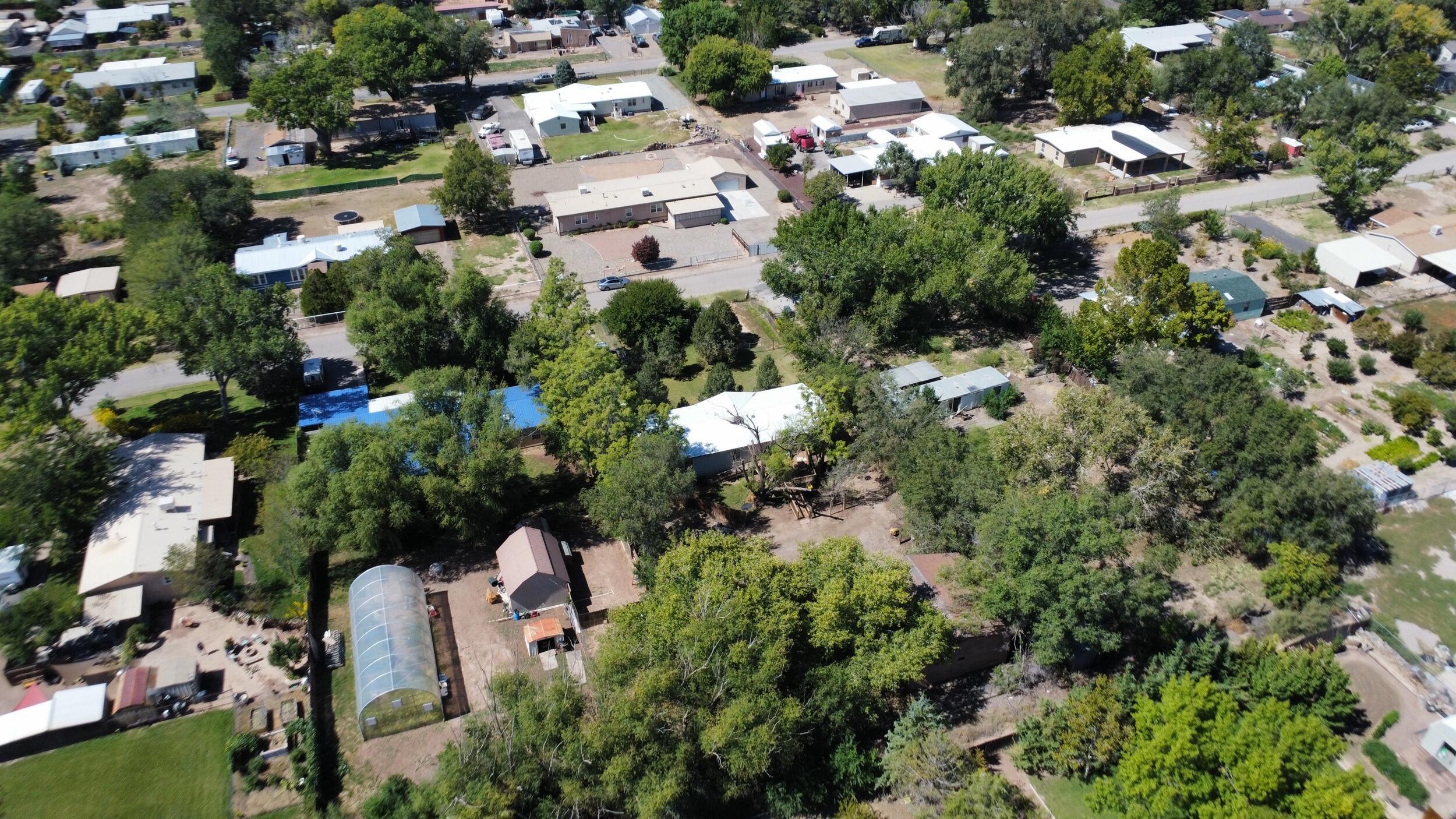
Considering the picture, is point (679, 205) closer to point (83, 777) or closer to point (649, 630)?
point (649, 630)

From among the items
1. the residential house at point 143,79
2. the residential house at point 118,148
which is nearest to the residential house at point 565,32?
the residential house at point 143,79

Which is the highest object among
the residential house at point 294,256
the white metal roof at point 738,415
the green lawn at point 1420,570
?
the green lawn at point 1420,570

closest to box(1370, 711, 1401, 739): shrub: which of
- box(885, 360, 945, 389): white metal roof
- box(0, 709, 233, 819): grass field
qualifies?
box(885, 360, 945, 389): white metal roof

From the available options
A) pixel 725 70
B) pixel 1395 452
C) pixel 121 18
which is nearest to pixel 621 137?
pixel 725 70

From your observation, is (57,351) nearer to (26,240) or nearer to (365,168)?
(26,240)

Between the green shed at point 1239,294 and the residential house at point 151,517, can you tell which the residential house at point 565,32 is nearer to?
the residential house at point 151,517
